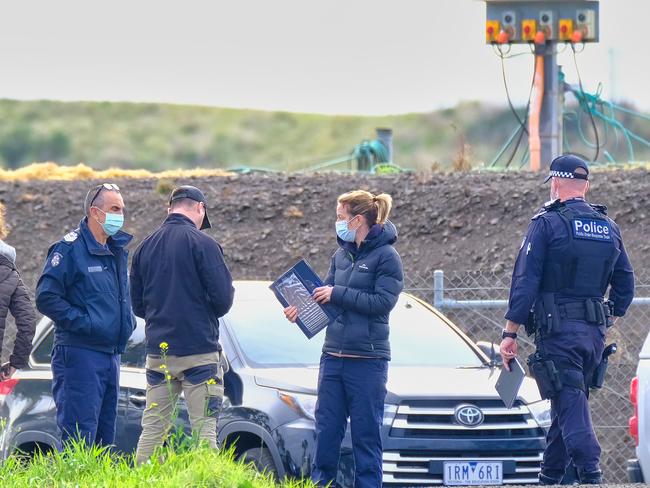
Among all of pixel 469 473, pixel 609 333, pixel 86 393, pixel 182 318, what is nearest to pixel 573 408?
pixel 469 473

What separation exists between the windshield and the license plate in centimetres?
99

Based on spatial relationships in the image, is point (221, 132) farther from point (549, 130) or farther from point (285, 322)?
point (285, 322)

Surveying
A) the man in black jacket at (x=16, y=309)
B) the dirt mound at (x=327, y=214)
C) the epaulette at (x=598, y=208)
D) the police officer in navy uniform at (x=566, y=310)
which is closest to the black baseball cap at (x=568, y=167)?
the police officer in navy uniform at (x=566, y=310)

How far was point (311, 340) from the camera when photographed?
9.38 metres

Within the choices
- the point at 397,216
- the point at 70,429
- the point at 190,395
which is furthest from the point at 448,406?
the point at 397,216

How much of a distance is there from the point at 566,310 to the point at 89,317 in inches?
110

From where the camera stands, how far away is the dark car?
8.39 metres

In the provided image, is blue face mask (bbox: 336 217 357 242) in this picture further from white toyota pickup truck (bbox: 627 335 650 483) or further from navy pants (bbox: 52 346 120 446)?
white toyota pickup truck (bbox: 627 335 650 483)

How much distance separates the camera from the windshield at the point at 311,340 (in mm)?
9062

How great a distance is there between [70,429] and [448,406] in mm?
2269

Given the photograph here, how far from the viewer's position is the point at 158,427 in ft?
26.5

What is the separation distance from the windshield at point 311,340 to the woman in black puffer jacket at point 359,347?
0.70m

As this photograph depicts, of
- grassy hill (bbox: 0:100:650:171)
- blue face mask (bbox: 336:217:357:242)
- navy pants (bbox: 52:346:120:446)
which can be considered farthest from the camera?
grassy hill (bbox: 0:100:650:171)

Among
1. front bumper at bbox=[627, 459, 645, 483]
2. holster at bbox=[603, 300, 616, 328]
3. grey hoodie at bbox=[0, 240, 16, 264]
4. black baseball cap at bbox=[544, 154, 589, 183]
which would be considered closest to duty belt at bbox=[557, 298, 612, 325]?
holster at bbox=[603, 300, 616, 328]
